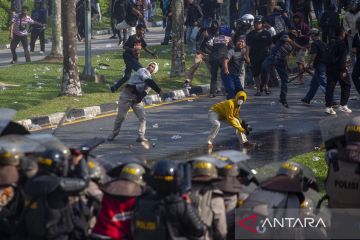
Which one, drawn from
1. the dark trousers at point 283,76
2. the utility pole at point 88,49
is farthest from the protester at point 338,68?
the utility pole at point 88,49

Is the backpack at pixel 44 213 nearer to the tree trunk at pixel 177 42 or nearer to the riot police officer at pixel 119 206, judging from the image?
the riot police officer at pixel 119 206

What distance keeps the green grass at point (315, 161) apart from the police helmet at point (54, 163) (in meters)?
5.08

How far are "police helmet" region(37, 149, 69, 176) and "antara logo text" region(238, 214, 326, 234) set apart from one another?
156cm

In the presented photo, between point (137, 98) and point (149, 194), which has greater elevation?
point (149, 194)

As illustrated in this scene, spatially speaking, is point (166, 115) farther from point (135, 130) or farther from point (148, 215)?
point (148, 215)

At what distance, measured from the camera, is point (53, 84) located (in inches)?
912

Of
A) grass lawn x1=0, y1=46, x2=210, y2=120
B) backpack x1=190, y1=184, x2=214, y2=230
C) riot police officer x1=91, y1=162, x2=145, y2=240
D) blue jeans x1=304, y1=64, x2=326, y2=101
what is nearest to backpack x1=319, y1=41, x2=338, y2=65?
blue jeans x1=304, y1=64, x2=326, y2=101

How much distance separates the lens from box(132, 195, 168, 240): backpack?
793 centimetres

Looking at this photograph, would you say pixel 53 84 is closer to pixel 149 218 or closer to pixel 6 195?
pixel 6 195

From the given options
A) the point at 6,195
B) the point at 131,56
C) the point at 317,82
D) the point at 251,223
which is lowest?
the point at 317,82

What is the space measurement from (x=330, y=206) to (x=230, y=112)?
22.3 ft

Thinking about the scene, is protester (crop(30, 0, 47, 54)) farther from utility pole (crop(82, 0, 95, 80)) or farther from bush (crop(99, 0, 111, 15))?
bush (crop(99, 0, 111, 15))

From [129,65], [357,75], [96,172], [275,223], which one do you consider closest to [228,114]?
[357,75]

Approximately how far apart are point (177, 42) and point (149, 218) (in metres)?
16.3
